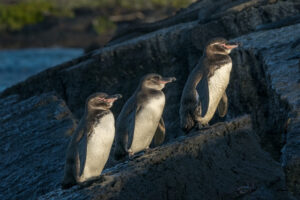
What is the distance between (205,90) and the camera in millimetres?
6336

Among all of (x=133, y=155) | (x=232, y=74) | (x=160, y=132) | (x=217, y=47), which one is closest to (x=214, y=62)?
(x=217, y=47)

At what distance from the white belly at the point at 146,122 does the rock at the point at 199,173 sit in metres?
0.29

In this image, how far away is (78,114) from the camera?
1091cm

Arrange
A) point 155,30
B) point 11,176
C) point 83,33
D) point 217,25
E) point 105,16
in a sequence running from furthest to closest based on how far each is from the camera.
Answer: point 105,16 < point 83,33 < point 155,30 < point 217,25 < point 11,176

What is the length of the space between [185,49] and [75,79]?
211 centimetres

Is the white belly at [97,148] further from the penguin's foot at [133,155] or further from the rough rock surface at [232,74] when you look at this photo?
the penguin's foot at [133,155]

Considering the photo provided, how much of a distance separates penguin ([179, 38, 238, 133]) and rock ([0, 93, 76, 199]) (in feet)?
6.17

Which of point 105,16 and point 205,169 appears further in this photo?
point 105,16

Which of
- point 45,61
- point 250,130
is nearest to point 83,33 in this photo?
point 45,61

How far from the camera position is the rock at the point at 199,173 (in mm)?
5172

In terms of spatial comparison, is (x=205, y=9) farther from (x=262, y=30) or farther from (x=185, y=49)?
(x=262, y=30)

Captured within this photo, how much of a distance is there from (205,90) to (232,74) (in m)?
1.77

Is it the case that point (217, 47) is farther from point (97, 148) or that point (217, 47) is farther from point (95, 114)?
point (97, 148)

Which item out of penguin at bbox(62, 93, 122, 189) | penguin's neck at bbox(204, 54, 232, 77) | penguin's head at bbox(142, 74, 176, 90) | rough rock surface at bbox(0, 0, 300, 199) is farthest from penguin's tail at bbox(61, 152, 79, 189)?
penguin's neck at bbox(204, 54, 232, 77)
